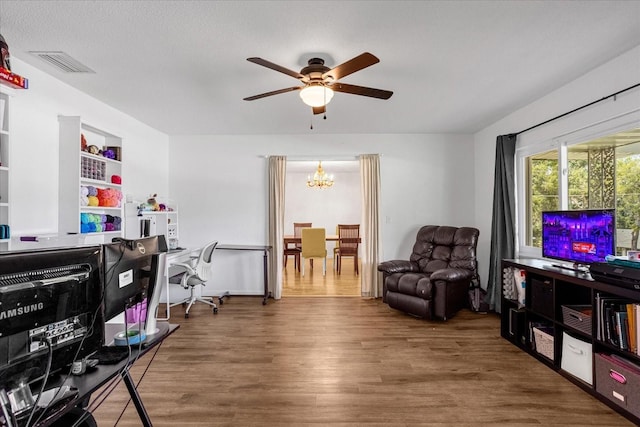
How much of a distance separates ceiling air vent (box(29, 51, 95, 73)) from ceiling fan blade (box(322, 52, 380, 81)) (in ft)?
6.51

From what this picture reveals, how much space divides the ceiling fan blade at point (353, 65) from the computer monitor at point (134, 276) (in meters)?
1.53

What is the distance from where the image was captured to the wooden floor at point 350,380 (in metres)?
2.00

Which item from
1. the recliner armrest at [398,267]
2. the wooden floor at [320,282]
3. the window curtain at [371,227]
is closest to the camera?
the recliner armrest at [398,267]

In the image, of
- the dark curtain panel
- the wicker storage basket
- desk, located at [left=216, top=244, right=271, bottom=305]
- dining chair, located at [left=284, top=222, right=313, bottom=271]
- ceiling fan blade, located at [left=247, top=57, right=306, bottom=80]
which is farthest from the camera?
dining chair, located at [left=284, top=222, right=313, bottom=271]

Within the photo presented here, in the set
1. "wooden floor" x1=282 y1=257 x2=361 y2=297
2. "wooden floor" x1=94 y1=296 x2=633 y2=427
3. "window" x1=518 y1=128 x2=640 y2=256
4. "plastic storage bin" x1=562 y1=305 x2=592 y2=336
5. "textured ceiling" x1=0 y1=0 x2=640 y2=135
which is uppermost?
"textured ceiling" x1=0 y1=0 x2=640 y2=135

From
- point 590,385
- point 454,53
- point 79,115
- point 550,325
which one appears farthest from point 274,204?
point 590,385

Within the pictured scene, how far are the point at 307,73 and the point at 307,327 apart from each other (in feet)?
8.40

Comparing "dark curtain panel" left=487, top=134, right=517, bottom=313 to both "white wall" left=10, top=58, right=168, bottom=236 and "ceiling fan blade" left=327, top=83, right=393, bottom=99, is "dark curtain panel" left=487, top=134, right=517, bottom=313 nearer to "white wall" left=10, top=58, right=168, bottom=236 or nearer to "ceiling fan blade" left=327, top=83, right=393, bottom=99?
"ceiling fan blade" left=327, top=83, right=393, bottom=99

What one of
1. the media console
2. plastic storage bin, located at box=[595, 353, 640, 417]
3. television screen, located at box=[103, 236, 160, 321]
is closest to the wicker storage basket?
the media console

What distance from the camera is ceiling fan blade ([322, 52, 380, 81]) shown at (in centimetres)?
199

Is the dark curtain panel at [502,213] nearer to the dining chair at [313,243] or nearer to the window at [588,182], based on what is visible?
the window at [588,182]

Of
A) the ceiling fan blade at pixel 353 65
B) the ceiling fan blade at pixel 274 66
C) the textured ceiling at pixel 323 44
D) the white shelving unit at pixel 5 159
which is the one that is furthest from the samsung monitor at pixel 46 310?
the white shelving unit at pixel 5 159

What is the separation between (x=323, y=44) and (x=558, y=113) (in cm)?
245

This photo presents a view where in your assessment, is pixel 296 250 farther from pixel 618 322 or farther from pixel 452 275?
pixel 618 322
